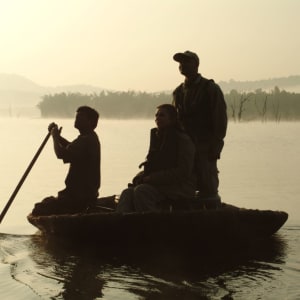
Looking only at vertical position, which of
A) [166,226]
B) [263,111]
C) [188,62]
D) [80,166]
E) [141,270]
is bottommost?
[141,270]

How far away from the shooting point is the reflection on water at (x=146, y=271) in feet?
20.1

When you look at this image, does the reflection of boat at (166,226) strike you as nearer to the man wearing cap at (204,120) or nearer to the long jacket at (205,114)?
the man wearing cap at (204,120)

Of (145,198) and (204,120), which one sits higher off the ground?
(204,120)

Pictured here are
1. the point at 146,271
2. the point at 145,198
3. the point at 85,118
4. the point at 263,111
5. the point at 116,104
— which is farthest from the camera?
the point at 116,104

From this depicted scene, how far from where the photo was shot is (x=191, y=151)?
25.4 ft

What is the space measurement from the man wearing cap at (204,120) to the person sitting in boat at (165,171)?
0.89 metres

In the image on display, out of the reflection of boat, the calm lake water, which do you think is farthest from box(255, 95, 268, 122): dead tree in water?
the reflection of boat

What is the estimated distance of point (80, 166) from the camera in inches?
328

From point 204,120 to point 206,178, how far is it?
0.74 metres

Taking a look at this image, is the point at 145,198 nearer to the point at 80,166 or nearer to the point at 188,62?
the point at 80,166

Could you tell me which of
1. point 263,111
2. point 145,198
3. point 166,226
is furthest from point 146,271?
point 263,111

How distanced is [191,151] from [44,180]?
1019cm

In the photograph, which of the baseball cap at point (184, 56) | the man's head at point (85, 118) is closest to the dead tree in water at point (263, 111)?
the baseball cap at point (184, 56)

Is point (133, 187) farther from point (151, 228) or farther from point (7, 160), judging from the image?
point (7, 160)
